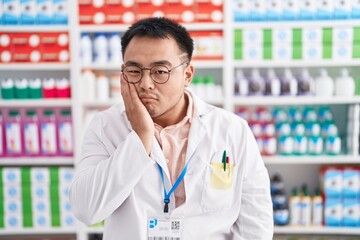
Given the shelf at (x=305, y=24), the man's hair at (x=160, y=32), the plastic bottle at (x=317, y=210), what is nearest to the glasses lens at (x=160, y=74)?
the man's hair at (x=160, y=32)

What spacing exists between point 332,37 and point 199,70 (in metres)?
1.14

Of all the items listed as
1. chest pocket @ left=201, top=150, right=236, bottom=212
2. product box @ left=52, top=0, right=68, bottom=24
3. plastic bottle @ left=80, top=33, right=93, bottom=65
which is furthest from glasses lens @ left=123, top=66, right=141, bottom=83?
product box @ left=52, top=0, right=68, bottom=24

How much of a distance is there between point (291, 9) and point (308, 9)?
0.13 meters

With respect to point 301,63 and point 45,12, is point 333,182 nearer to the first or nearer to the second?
point 301,63

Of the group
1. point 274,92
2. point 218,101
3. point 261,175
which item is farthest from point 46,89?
point 261,175

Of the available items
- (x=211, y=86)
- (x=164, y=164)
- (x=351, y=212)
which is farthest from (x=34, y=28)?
(x=351, y=212)

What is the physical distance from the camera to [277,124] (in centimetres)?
366

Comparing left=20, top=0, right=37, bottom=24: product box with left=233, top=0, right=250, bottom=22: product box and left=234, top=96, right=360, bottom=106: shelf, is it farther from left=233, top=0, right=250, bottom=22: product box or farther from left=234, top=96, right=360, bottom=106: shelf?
left=234, top=96, right=360, bottom=106: shelf

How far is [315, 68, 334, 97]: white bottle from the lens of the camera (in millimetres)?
3586

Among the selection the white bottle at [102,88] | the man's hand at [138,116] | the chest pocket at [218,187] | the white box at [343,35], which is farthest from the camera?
the white bottle at [102,88]

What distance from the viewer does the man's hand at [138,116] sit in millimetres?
1541

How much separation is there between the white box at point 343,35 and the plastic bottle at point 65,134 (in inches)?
86.9

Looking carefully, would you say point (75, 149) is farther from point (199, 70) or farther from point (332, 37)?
point (332, 37)

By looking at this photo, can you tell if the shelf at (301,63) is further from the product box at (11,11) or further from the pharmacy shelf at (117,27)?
the product box at (11,11)
